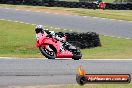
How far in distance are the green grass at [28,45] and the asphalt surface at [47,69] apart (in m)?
2.61

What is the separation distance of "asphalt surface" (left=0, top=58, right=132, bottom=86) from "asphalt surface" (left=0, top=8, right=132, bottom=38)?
11518 millimetres

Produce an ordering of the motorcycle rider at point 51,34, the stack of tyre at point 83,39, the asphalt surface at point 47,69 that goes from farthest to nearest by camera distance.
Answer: the stack of tyre at point 83,39 < the asphalt surface at point 47,69 < the motorcycle rider at point 51,34

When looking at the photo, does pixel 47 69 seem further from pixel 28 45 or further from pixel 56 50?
pixel 28 45

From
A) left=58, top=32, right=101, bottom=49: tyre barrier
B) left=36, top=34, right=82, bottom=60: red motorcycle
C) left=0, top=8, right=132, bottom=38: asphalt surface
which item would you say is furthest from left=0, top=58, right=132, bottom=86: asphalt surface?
left=0, top=8, right=132, bottom=38: asphalt surface

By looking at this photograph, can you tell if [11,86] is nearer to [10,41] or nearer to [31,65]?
[31,65]

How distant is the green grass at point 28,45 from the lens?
1756 centimetres

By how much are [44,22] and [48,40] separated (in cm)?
1801

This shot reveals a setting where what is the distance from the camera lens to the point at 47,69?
41.1ft

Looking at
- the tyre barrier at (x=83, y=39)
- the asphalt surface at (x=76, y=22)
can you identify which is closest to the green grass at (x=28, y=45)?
the tyre barrier at (x=83, y=39)

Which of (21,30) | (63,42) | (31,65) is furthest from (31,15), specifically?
(63,42)

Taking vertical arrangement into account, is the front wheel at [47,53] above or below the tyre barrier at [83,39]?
above

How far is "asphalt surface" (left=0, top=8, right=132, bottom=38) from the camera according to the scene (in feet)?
86.9

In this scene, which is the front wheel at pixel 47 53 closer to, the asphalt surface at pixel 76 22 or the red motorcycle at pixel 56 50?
the red motorcycle at pixel 56 50

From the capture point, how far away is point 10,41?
2033 centimetres
